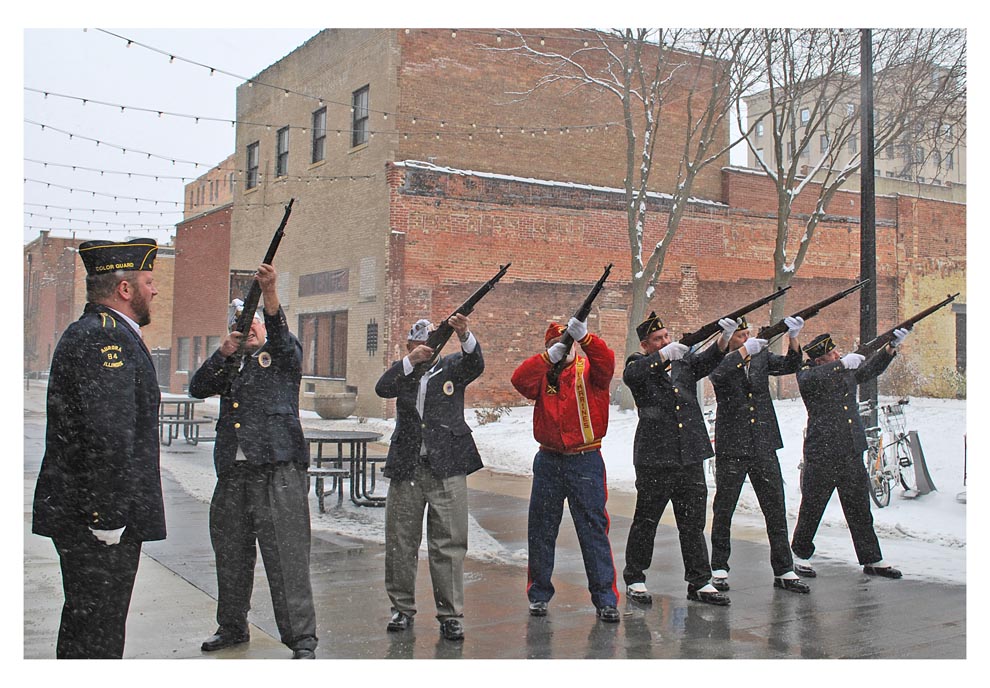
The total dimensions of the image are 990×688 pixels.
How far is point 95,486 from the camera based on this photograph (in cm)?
345

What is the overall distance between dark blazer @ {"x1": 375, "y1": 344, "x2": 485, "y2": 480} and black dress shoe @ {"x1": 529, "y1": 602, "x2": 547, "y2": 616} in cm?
79

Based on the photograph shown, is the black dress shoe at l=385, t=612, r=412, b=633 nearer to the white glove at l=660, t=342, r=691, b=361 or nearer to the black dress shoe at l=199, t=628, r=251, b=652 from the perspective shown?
the black dress shoe at l=199, t=628, r=251, b=652

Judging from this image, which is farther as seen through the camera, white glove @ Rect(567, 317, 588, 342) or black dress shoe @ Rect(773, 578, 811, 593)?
black dress shoe @ Rect(773, 578, 811, 593)

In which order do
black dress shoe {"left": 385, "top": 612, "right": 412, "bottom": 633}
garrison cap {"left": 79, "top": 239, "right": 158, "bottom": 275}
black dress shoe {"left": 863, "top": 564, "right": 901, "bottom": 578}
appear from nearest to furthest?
garrison cap {"left": 79, "top": 239, "right": 158, "bottom": 275} < black dress shoe {"left": 385, "top": 612, "right": 412, "bottom": 633} < black dress shoe {"left": 863, "top": 564, "right": 901, "bottom": 578}

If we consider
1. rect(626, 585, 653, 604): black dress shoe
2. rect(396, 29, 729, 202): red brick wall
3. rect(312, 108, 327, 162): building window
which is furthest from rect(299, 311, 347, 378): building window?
rect(626, 585, 653, 604): black dress shoe

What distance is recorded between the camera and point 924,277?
363 inches

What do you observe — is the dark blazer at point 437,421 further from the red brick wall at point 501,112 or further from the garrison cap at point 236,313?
the red brick wall at point 501,112

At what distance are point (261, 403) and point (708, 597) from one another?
8.65ft

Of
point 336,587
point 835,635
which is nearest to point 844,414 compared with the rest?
point 835,635

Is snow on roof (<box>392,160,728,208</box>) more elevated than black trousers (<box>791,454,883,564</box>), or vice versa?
snow on roof (<box>392,160,728,208</box>)

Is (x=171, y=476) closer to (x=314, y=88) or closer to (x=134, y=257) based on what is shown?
(x=314, y=88)

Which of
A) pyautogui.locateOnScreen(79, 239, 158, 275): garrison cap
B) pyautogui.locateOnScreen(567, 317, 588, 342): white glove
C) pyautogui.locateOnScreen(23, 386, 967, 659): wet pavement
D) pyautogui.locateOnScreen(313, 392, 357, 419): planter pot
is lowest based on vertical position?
pyautogui.locateOnScreen(23, 386, 967, 659): wet pavement

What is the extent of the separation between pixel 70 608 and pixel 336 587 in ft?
6.89

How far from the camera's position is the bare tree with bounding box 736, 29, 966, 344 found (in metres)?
7.90
